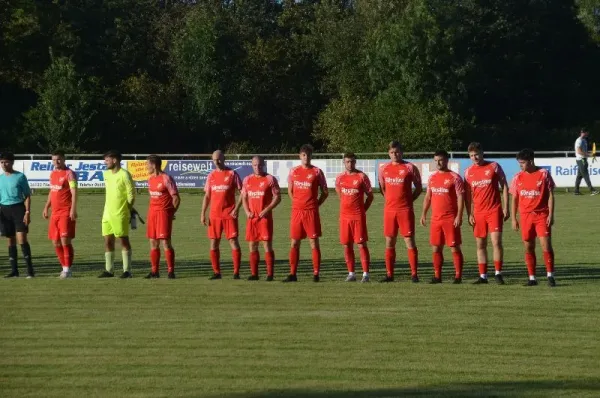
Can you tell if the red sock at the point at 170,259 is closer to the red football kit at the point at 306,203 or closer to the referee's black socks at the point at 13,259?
the red football kit at the point at 306,203

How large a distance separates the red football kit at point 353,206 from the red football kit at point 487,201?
164 cm

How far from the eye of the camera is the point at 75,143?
5888cm

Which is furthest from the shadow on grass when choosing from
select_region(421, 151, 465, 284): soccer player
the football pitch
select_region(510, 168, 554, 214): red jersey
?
select_region(421, 151, 465, 284): soccer player

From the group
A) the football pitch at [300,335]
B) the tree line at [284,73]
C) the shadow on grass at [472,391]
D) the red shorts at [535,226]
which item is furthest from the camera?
the tree line at [284,73]

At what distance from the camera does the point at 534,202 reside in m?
16.2

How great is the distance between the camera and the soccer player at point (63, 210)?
1809cm

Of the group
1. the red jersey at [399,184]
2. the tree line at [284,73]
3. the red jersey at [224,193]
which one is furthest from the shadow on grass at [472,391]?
the tree line at [284,73]

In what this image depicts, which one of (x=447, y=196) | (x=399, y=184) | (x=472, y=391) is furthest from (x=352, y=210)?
(x=472, y=391)

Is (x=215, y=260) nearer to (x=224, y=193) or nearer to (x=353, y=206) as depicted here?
(x=224, y=193)

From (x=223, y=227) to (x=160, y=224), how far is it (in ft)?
2.99

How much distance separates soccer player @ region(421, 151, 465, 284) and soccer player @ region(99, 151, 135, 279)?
4.32 m

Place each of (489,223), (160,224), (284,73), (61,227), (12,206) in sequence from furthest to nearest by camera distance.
Answer: (284,73) → (12,206) → (61,227) → (160,224) → (489,223)

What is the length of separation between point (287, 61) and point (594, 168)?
33.4 m

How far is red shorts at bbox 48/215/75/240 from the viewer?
59.6 feet
